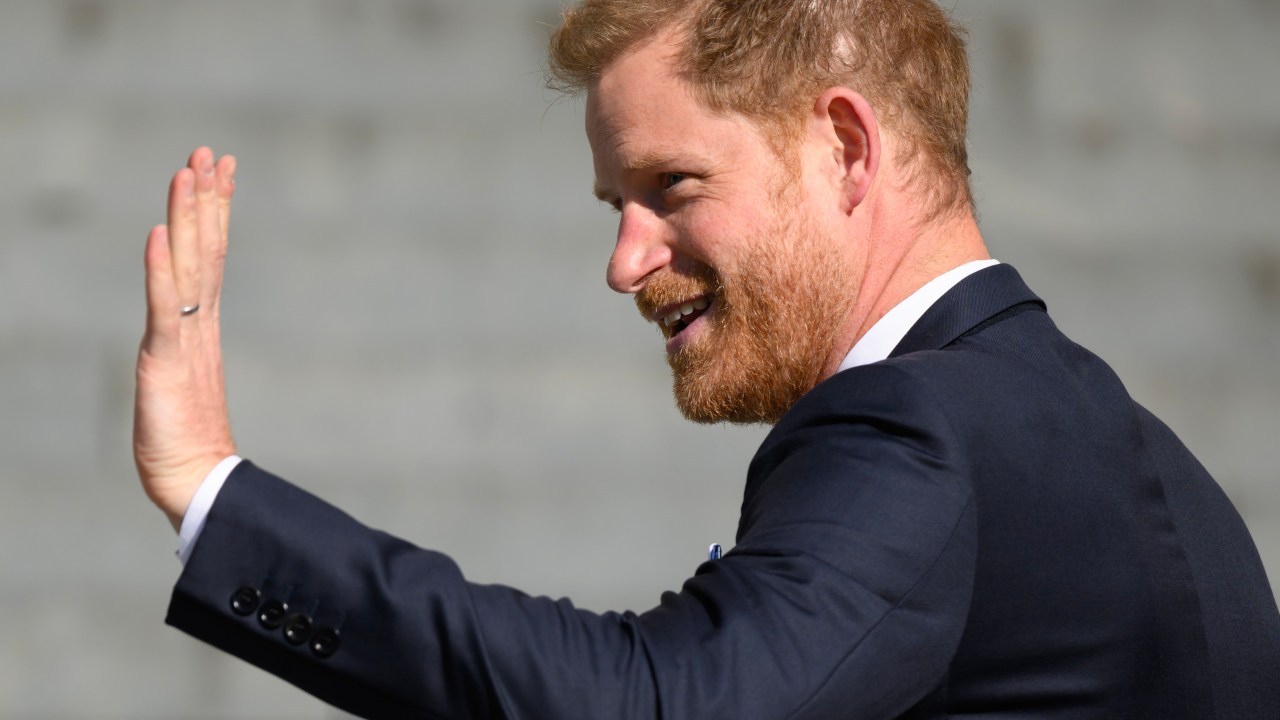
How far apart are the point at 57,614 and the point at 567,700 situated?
8.47ft

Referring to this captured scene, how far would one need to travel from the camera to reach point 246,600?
3.34 feet

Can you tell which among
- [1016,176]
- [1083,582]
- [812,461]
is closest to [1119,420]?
[1083,582]

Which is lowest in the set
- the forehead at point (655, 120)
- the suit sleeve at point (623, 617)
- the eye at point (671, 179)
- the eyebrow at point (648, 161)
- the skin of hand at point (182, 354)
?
the suit sleeve at point (623, 617)

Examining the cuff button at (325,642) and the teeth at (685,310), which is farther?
the teeth at (685,310)

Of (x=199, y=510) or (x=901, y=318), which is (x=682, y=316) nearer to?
(x=901, y=318)

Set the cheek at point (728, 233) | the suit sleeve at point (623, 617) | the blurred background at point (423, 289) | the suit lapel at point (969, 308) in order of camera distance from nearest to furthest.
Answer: the suit sleeve at point (623, 617) < the suit lapel at point (969, 308) < the cheek at point (728, 233) < the blurred background at point (423, 289)

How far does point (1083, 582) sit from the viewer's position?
3.92 feet

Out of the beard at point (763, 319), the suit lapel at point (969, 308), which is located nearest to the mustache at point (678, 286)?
the beard at point (763, 319)

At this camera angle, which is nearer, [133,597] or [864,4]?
[864,4]

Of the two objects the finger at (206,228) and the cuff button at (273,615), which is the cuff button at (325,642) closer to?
the cuff button at (273,615)

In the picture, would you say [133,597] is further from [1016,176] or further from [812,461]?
[812,461]

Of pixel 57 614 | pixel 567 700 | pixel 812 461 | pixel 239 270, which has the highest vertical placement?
pixel 239 270

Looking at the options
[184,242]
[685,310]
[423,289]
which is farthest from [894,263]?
[423,289]

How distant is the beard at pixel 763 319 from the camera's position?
5.12 feet
